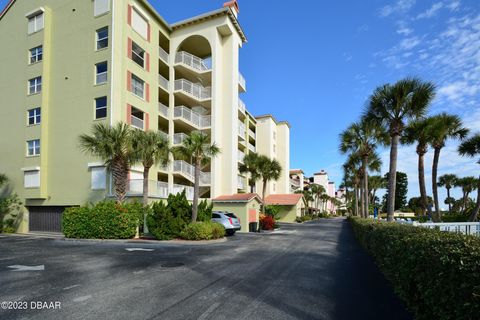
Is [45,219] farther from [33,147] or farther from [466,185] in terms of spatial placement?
[466,185]

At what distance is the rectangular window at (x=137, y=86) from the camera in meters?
26.2

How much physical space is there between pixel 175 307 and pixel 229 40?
31471 mm

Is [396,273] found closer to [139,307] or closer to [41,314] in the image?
[139,307]

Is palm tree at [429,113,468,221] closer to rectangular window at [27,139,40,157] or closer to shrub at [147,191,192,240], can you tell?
shrub at [147,191,192,240]

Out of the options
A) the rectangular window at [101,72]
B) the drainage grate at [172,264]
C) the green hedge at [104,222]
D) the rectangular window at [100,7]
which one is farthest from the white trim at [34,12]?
the drainage grate at [172,264]

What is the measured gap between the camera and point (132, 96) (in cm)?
2553

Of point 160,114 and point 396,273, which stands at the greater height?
point 160,114

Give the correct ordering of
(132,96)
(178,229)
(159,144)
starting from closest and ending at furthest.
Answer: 1. (178,229)
2. (159,144)
3. (132,96)

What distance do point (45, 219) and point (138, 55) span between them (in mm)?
15836

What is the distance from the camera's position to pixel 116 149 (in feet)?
65.5

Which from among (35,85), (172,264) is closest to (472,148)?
(172,264)

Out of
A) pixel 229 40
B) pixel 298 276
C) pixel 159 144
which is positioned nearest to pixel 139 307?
pixel 298 276

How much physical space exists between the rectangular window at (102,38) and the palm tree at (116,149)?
8.62 meters

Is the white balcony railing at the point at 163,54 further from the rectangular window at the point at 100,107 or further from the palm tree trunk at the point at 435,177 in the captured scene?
the palm tree trunk at the point at 435,177
